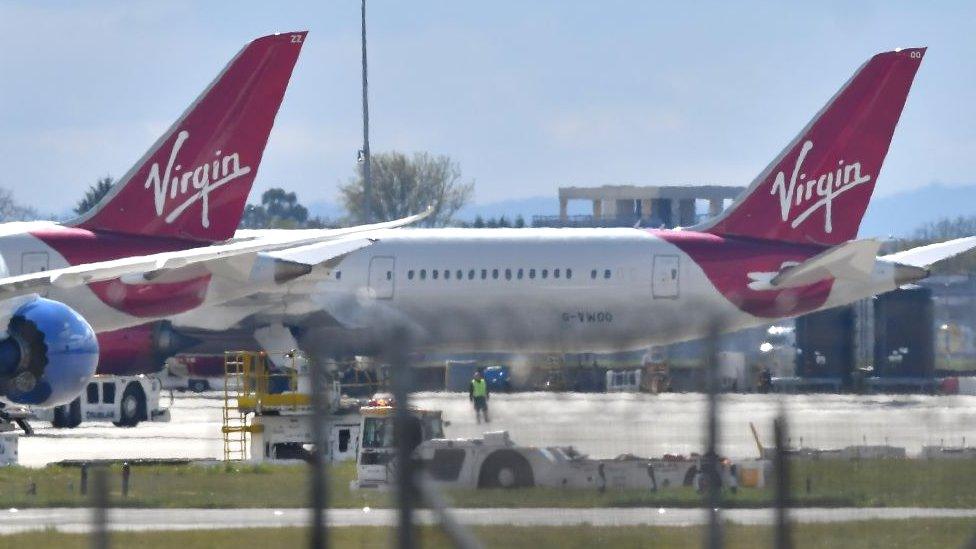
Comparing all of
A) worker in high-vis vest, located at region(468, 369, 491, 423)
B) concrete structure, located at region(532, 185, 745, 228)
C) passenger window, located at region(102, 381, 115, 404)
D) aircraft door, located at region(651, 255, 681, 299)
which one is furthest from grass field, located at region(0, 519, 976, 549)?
concrete structure, located at region(532, 185, 745, 228)

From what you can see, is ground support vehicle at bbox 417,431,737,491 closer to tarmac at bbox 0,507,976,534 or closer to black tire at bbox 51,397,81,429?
tarmac at bbox 0,507,976,534

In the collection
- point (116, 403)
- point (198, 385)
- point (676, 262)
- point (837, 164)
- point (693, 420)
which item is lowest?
point (116, 403)

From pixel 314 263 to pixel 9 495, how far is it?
14083 millimetres

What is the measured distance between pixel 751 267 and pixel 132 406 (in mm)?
14092

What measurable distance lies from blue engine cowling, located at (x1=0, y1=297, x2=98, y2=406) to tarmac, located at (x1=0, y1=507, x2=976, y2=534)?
5.66ft

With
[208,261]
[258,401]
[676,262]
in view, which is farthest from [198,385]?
[208,261]

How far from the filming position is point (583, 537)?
8.98 meters

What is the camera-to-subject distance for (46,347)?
733 inches

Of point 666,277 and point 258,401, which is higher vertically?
point 666,277

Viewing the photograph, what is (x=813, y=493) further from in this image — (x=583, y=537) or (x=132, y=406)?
(x=132, y=406)

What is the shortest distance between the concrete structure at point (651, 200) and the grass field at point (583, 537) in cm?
8977

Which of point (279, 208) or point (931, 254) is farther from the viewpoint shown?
point (279, 208)

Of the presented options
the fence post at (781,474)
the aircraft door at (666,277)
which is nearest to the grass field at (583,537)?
the fence post at (781,474)

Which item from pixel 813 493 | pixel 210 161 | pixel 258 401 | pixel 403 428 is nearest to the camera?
pixel 403 428
